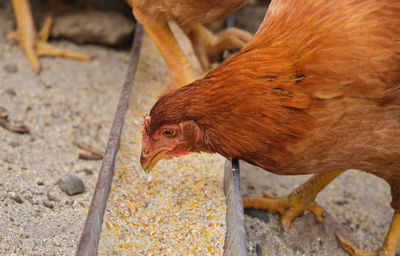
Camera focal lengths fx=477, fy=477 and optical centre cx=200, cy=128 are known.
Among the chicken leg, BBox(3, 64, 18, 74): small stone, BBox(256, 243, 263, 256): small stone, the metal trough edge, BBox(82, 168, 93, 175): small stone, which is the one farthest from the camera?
the chicken leg

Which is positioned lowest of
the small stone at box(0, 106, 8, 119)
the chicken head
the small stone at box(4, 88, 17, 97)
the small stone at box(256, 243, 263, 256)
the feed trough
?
the small stone at box(256, 243, 263, 256)

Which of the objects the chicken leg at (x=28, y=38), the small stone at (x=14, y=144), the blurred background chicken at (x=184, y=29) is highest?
the chicken leg at (x=28, y=38)

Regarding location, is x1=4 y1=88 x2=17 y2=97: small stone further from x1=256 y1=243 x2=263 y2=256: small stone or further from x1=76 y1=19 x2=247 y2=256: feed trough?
x1=256 y1=243 x2=263 y2=256: small stone

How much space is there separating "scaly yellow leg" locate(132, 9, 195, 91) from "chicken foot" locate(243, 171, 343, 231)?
0.77 meters

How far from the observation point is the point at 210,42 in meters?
3.05

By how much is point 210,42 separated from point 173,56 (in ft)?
1.59

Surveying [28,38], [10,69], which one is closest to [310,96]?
[10,69]

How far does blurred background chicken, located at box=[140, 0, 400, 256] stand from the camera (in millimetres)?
1627

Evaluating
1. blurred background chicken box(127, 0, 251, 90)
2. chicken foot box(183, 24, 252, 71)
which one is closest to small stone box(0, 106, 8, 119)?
blurred background chicken box(127, 0, 251, 90)

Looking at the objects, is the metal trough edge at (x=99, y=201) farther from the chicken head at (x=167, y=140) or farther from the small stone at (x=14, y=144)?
the small stone at (x=14, y=144)

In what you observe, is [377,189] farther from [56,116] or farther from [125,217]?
[56,116]

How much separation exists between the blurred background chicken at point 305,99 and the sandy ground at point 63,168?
576 millimetres

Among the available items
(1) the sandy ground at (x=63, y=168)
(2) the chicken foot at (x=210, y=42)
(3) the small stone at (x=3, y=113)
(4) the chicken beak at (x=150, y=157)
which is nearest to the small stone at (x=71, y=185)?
(1) the sandy ground at (x=63, y=168)

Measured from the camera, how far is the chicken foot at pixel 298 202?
2.31m
